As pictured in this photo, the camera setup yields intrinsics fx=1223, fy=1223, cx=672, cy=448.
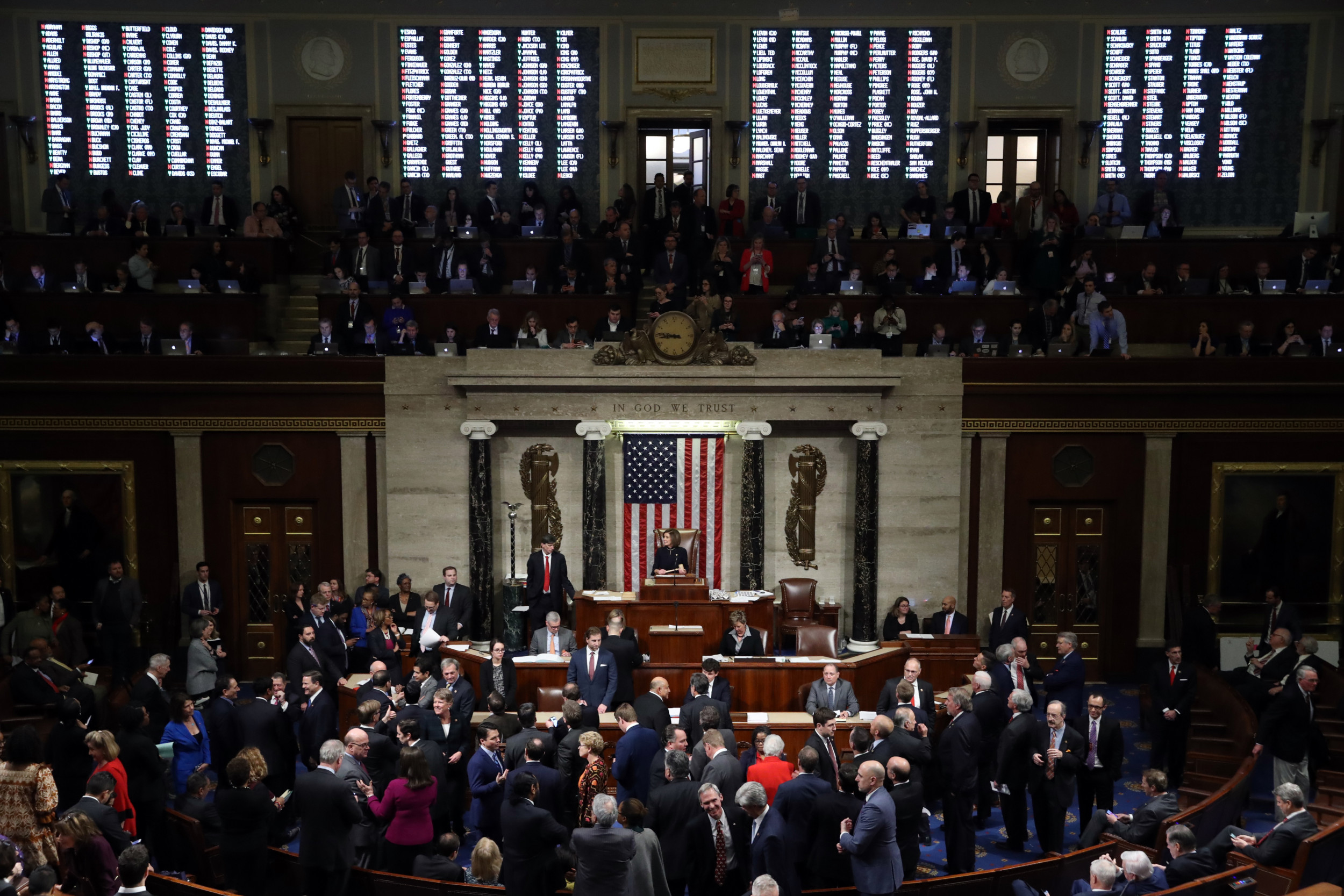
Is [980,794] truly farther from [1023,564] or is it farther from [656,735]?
[1023,564]

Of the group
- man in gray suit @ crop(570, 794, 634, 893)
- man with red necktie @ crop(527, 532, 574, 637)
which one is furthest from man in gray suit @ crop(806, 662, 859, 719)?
man with red necktie @ crop(527, 532, 574, 637)

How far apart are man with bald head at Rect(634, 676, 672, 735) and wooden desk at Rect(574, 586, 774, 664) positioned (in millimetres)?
3893

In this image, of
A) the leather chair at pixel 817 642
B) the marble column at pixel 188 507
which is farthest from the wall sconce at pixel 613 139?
the leather chair at pixel 817 642

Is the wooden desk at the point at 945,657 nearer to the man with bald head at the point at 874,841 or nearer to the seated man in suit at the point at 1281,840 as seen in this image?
the seated man in suit at the point at 1281,840

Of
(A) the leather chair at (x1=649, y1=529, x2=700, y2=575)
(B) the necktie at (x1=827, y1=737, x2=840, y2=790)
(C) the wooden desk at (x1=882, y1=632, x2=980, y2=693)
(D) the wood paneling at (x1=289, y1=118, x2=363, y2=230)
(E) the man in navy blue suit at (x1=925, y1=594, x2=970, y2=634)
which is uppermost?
(D) the wood paneling at (x1=289, y1=118, x2=363, y2=230)

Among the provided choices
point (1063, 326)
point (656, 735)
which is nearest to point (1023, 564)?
point (1063, 326)

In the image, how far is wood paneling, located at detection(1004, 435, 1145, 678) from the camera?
52.1ft

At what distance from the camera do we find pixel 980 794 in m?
11.0

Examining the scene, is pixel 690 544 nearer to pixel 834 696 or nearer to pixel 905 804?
pixel 834 696

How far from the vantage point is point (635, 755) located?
9.41 meters

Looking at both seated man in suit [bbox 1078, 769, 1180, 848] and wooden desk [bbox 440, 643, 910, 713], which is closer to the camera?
seated man in suit [bbox 1078, 769, 1180, 848]

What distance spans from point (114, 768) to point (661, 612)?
265 inches

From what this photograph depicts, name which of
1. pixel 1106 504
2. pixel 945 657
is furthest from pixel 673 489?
pixel 1106 504

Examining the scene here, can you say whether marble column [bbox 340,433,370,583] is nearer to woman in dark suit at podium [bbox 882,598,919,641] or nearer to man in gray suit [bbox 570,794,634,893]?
woman in dark suit at podium [bbox 882,598,919,641]
